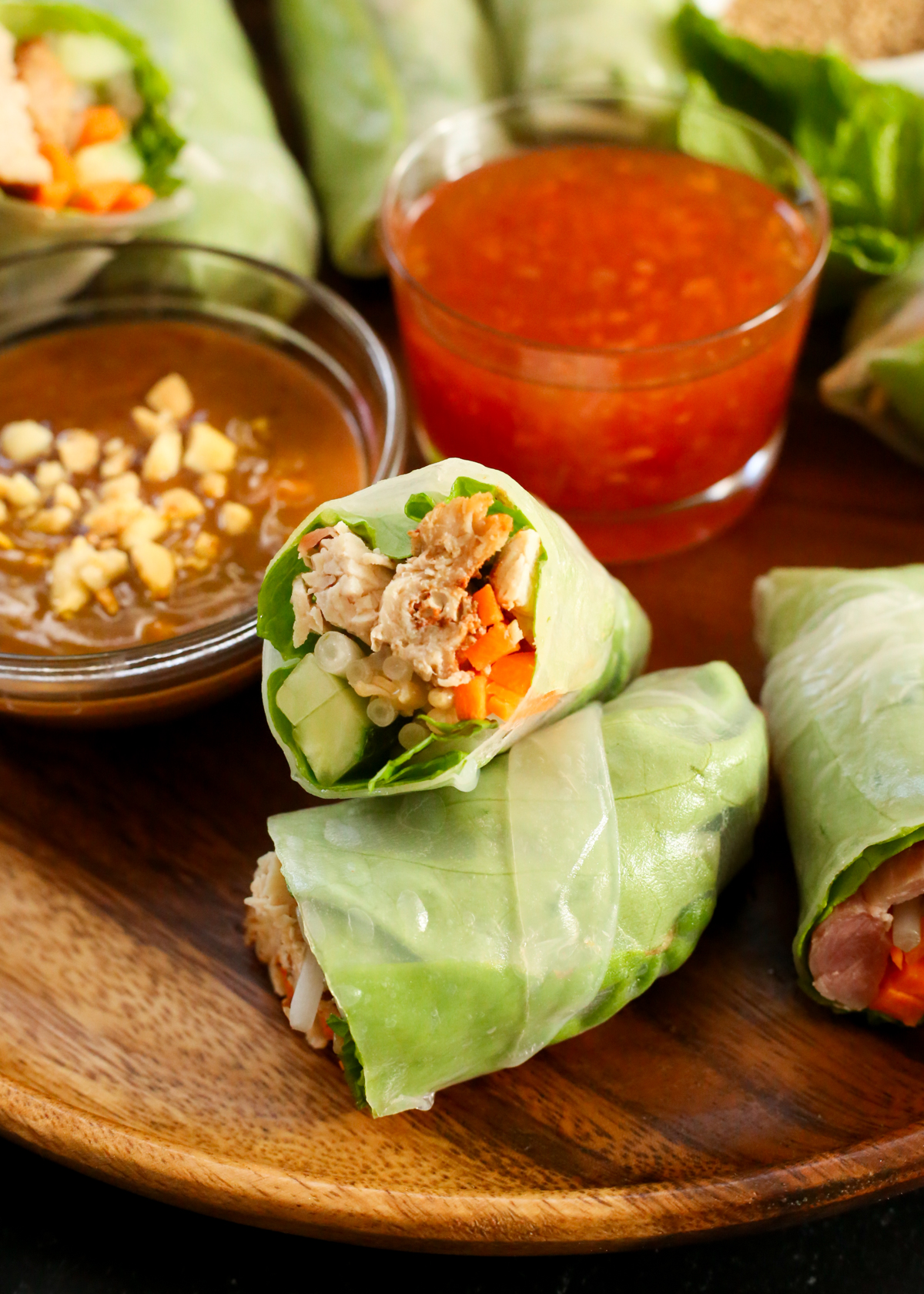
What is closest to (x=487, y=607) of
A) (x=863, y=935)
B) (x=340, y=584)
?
(x=340, y=584)

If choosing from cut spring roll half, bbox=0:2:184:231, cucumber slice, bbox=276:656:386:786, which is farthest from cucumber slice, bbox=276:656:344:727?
cut spring roll half, bbox=0:2:184:231

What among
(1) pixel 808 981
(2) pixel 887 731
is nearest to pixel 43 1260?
(1) pixel 808 981

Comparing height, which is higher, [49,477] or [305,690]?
[305,690]

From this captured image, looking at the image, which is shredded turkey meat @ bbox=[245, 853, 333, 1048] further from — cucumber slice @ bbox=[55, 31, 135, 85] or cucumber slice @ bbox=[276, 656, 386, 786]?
cucumber slice @ bbox=[55, 31, 135, 85]

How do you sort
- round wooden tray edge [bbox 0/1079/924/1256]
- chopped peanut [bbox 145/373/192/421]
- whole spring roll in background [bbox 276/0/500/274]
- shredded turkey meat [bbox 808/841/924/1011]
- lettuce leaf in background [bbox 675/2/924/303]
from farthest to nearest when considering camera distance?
whole spring roll in background [bbox 276/0/500/274], lettuce leaf in background [bbox 675/2/924/303], chopped peanut [bbox 145/373/192/421], shredded turkey meat [bbox 808/841/924/1011], round wooden tray edge [bbox 0/1079/924/1256]

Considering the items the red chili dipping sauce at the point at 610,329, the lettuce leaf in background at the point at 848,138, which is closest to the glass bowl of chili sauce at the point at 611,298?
the red chili dipping sauce at the point at 610,329

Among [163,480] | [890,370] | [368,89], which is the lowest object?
[890,370]

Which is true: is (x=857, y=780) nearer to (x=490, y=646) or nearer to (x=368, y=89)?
(x=490, y=646)

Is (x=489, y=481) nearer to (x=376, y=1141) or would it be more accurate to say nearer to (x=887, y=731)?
(x=887, y=731)
